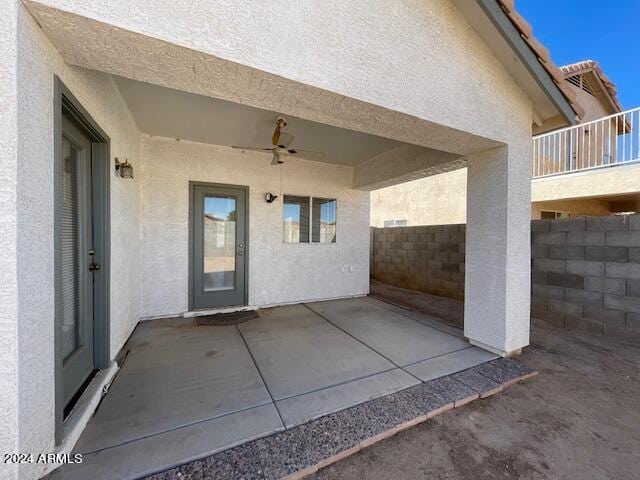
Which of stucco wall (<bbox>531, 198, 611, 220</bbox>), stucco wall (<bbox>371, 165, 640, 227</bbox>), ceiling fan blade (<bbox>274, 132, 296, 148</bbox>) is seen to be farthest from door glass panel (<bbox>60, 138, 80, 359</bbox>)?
stucco wall (<bbox>531, 198, 611, 220</bbox>)

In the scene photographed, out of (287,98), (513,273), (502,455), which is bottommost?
(502,455)

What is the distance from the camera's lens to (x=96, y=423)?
190 cm

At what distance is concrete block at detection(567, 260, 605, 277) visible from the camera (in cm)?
369

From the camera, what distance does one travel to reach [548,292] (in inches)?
167

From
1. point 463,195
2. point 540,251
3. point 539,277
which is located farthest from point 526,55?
point 463,195

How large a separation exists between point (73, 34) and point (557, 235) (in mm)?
5985

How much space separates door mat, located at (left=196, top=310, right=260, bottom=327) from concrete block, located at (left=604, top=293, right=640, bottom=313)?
5229mm

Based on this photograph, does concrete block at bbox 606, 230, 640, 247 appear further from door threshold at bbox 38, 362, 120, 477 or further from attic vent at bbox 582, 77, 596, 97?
attic vent at bbox 582, 77, 596, 97

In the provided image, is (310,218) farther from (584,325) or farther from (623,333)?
(623,333)

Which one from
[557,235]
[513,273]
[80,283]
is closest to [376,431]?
[513,273]

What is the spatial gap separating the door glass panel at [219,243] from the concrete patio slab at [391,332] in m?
1.76

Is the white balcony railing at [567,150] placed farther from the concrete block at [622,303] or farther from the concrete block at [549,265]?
the concrete block at [622,303]

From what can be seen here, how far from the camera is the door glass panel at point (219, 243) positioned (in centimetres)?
462

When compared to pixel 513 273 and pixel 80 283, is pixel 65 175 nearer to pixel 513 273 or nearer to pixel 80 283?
pixel 80 283
